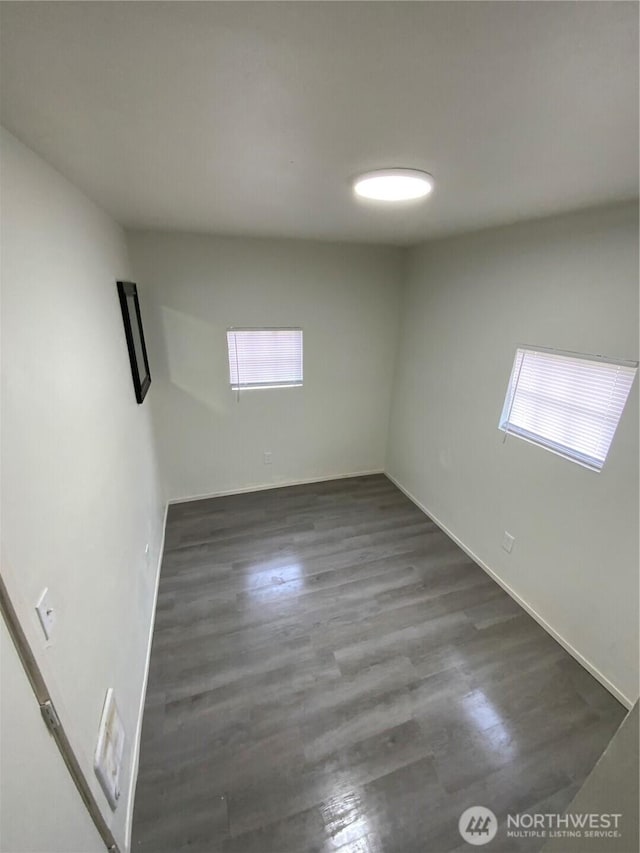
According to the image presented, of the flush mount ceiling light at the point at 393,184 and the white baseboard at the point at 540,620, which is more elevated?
the flush mount ceiling light at the point at 393,184

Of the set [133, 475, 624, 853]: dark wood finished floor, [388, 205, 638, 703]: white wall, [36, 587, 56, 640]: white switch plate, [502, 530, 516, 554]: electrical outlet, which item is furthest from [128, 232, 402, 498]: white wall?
[36, 587, 56, 640]: white switch plate

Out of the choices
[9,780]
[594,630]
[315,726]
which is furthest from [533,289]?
[9,780]

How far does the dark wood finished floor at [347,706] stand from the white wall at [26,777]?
2.49 feet

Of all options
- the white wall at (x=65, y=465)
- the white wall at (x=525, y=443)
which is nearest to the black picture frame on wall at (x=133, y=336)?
the white wall at (x=65, y=465)

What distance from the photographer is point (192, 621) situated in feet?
7.14

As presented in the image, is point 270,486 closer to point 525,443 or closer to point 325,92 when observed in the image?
point 525,443

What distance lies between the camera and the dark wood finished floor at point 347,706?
1370mm

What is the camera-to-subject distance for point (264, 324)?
3.06 meters

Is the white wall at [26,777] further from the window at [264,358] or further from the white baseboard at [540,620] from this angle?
the window at [264,358]

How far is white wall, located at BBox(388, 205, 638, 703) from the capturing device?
5.64ft

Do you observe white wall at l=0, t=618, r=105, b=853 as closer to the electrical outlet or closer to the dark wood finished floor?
the dark wood finished floor

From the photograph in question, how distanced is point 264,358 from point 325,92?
250 cm

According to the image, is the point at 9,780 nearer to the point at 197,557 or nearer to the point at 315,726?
the point at 315,726

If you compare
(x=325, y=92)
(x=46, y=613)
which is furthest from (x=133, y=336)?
(x=325, y=92)
